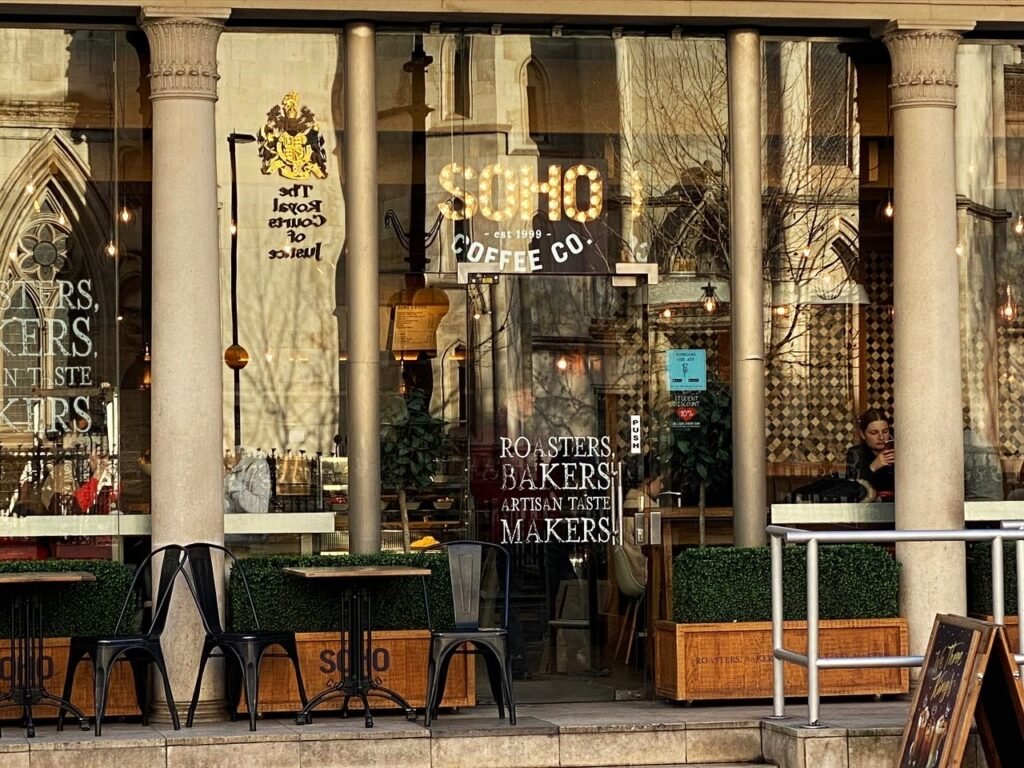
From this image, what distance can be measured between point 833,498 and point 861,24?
2.91 meters

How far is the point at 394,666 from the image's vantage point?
1077cm

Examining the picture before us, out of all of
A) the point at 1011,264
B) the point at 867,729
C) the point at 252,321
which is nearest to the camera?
the point at 867,729

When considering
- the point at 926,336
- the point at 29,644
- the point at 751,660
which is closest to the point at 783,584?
the point at 751,660

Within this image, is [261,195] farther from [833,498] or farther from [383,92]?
[833,498]

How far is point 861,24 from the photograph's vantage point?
11672 mm

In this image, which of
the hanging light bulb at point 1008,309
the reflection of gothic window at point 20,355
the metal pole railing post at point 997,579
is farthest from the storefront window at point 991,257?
the reflection of gothic window at point 20,355

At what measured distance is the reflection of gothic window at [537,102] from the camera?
11750 millimetres

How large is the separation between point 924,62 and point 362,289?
3620 millimetres

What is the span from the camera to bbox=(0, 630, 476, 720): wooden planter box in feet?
34.5

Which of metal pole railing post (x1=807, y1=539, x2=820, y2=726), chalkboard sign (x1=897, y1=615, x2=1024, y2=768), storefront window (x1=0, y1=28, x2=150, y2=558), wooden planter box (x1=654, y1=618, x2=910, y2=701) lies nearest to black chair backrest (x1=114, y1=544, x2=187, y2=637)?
storefront window (x1=0, y1=28, x2=150, y2=558)

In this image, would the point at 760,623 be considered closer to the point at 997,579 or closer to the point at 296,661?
the point at 997,579

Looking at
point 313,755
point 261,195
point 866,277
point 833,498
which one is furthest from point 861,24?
point 313,755

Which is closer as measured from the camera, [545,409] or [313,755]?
[313,755]

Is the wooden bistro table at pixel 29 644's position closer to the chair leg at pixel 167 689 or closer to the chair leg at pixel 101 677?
the chair leg at pixel 101 677
